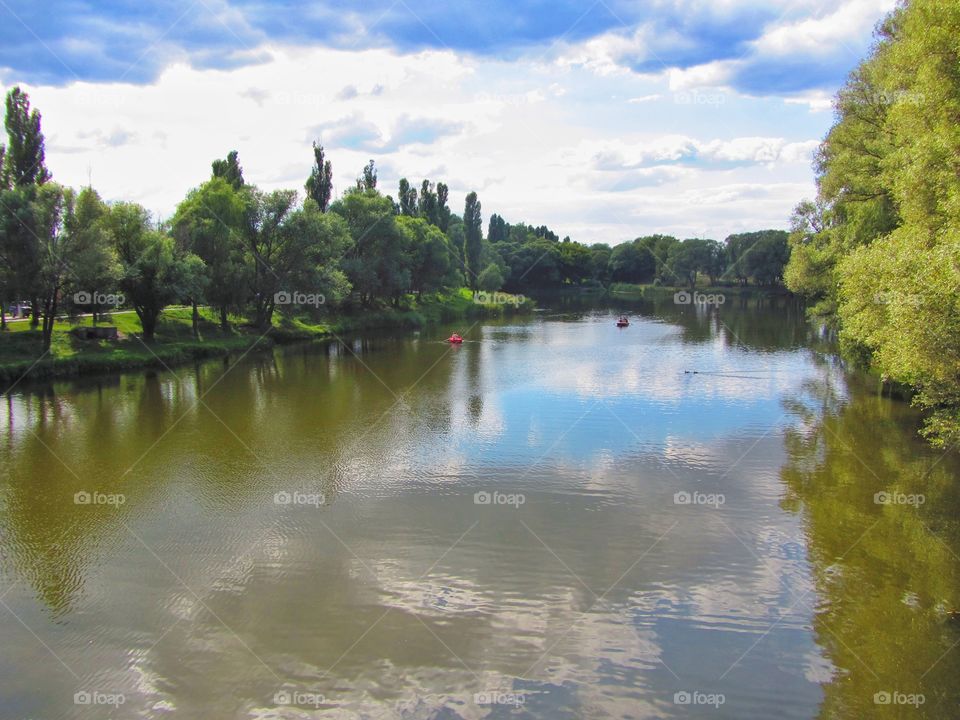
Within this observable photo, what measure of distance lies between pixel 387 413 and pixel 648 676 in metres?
18.9

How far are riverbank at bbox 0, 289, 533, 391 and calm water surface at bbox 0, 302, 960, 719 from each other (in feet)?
25.4

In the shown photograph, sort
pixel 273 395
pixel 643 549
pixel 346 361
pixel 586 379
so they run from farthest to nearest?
pixel 346 361 < pixel 586 379 < pixel 273 395 < pixel 643 549

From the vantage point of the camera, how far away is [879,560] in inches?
566

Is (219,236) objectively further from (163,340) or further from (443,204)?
(443,204)

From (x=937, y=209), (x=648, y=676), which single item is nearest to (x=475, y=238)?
(x=937, y=209)

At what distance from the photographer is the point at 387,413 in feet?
92.4

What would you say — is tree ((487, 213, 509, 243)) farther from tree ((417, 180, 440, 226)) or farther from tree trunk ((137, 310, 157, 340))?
tree trunk ((137, 310, 157, 340))

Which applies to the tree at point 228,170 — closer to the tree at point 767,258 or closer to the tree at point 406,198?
the tree at point 406,198

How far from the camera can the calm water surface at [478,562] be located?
34.2 feet

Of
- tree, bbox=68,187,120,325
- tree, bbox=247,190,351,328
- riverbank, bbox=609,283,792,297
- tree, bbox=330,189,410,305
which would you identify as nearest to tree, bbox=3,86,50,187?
tree, bbox=68,187,120,325

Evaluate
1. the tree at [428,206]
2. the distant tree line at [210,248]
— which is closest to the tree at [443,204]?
the tree at [428,206]

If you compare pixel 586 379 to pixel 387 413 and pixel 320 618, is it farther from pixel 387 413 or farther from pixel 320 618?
pixel 320 618

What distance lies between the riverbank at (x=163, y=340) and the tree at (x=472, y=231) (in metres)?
27.7

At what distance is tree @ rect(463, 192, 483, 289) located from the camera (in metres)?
98.8
